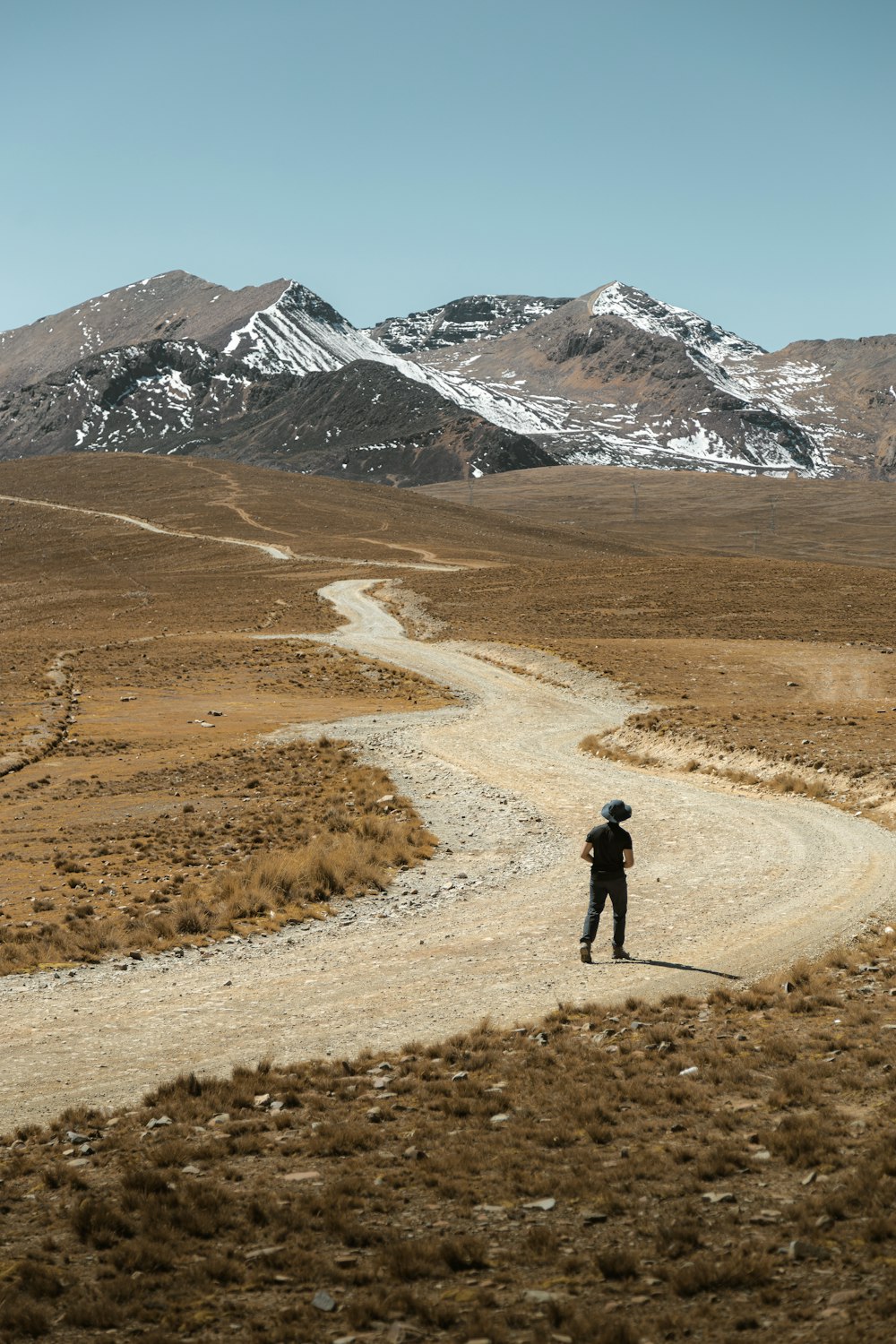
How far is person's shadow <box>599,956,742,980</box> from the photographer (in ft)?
52.2

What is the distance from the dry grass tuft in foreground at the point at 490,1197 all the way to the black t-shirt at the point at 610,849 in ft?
13.5

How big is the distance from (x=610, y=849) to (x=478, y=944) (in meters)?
2.58

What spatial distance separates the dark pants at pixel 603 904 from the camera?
16.9m

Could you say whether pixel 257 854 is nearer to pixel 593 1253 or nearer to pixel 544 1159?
pixel 544 1159

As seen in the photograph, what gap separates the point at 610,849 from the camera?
17453 millimetres

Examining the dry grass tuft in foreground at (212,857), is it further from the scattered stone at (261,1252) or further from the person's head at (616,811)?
the scattered stone at (261,1252)

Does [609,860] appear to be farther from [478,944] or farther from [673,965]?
[478,944]

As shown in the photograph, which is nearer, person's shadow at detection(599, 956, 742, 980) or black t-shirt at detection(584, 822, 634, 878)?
person's shadow at detection(599, 956, 742, 980)

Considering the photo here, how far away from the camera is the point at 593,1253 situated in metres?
8.45

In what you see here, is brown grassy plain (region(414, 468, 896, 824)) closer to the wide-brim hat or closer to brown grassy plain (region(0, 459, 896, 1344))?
the wide-brim hat

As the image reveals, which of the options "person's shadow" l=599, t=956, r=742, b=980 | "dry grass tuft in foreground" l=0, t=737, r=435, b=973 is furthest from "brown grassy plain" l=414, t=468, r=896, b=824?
"person's shadow" l=599, t=956, r=742, b=980

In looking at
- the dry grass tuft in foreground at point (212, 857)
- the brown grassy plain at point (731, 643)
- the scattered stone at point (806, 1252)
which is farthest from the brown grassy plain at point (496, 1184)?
the brown grassy plain at point (731, 643)

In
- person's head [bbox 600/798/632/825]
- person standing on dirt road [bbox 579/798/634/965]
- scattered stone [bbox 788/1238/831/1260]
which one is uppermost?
person's head [bbox 600/798/632/825]

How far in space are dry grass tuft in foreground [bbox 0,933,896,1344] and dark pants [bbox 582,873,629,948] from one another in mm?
3438
